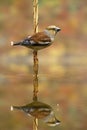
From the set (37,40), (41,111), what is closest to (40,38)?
(37,40)

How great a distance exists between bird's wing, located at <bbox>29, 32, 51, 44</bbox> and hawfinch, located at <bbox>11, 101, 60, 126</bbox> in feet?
0.71

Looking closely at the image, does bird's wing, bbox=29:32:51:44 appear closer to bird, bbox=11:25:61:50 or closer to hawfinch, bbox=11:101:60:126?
bird, bbox=11:25:61:50

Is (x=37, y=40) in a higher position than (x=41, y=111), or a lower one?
higher

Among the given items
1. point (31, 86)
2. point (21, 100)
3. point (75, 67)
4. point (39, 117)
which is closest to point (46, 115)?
point (39, 117)

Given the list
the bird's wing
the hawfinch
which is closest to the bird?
the bird's wing

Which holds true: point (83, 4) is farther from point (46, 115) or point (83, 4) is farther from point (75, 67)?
point (46, 115)

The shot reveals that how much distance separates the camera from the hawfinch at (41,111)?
3.35 ft

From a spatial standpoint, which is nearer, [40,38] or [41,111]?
[41,111]

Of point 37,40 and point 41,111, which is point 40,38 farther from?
point 41,111

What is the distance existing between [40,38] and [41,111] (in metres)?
0.29

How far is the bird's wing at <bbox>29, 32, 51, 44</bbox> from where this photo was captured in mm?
1321

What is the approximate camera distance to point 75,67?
156cm

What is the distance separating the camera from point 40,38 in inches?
52.2

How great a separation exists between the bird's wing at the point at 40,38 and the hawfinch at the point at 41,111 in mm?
215
